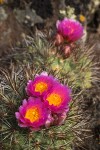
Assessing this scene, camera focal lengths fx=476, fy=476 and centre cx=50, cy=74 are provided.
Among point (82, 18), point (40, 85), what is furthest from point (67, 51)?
point (82, 18)

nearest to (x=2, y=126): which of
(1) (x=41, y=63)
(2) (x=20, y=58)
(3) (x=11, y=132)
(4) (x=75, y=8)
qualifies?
(3) (x=11, y=132)

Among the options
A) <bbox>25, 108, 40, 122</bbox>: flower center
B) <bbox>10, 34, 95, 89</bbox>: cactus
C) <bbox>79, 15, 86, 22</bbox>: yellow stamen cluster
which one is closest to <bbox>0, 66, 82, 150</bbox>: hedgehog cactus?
<bbox>25, 108, 40, 122</bbox>: flower center

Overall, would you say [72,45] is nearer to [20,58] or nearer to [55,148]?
[20,58]

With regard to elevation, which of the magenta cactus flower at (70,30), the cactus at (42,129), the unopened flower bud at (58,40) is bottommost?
the cactus at (42,129)

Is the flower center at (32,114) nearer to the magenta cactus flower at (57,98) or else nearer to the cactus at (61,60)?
the magenta cactus flower at (57,98)

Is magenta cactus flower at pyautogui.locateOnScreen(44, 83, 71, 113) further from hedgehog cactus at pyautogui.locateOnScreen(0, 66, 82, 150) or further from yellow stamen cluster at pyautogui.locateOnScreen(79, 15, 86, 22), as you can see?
yellow stamen cluster at pyautogui.locateOnScreen(79, 15, 86, 22)

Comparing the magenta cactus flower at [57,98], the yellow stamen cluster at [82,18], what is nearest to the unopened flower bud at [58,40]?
the magenta cactus flower at [57,98]

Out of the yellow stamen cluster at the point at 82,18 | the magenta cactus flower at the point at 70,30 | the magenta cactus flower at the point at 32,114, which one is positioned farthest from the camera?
the yellow stamen cluster at the point at 82,18

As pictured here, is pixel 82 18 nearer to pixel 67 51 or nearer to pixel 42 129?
pixel 67 51
